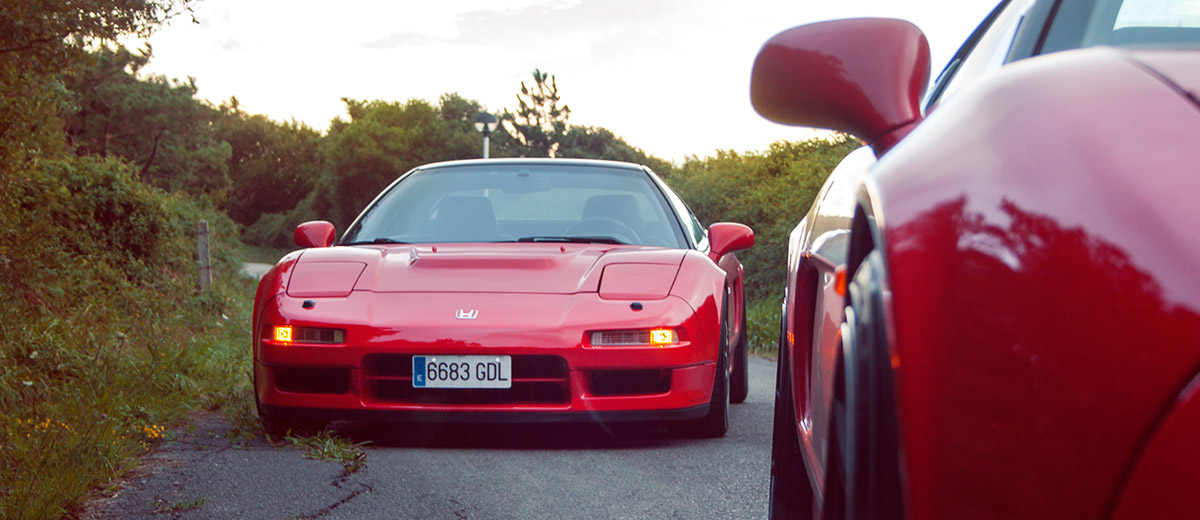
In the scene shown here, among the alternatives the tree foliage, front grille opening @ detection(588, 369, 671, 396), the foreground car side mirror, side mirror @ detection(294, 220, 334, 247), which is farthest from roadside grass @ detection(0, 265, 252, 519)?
the tree foliage

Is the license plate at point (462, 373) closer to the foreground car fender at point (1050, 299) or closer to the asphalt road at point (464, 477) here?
the asphalt road at point (464, 477)

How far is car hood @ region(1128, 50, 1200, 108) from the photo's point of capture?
1062 mm

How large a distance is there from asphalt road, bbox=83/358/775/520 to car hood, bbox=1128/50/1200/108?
2602mm

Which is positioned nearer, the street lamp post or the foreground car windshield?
the foreground car windshield

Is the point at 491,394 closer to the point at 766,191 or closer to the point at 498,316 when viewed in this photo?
the point at 498,316

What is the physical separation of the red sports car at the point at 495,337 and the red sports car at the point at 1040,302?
309 centimetres

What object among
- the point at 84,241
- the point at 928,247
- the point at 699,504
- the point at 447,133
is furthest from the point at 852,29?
the point at 447,133

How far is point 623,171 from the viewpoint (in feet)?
19.6

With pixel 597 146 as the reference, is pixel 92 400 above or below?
above

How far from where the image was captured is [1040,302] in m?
1.00

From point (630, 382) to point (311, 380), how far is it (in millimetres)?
1221

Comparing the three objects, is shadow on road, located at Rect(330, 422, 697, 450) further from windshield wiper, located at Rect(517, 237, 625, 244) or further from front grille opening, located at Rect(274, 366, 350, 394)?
windshield wiper, located at Rect(517, 237, 625, 244)

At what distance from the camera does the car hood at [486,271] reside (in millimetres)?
4570

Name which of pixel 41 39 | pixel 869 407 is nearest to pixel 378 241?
pixel 41 39
